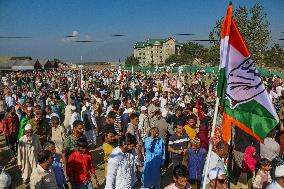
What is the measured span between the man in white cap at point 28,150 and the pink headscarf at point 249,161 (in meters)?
4.13

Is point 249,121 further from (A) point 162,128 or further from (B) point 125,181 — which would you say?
(A) point 162,128

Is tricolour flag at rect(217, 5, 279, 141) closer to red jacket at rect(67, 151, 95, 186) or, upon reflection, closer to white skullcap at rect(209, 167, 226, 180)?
white skullcap at rect(209, 167, 226, 180)

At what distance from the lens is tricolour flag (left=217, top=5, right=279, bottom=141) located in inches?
155

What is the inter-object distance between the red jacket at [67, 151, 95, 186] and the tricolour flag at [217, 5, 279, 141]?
2.53 m

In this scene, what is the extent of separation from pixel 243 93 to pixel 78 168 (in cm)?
291

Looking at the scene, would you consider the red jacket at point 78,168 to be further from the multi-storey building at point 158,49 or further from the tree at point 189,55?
the multi-storey building at point 158,49

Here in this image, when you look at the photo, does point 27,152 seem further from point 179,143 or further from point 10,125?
point 179,143

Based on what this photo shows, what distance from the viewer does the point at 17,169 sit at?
9594 mm

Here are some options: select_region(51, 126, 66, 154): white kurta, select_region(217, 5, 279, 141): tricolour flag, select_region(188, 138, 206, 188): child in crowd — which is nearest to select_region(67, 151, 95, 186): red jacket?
select_region(188, 138, 206, 188): child in crowd

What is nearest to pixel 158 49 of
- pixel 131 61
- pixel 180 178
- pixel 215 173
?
pixel 131 61

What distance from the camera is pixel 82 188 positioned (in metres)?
5.77

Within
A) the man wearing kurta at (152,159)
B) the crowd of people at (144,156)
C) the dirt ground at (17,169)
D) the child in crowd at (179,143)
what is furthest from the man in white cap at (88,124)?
the child in crowd at (179,143)

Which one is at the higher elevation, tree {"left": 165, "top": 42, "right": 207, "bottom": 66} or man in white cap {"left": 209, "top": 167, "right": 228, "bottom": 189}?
tree {"left": 165, "top": 42, "right": 207, "bottom": 66}

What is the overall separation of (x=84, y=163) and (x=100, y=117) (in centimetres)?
857
